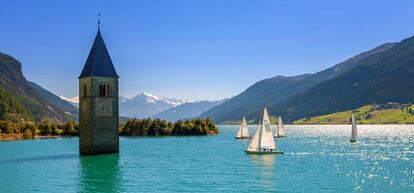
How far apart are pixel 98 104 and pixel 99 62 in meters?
8.74

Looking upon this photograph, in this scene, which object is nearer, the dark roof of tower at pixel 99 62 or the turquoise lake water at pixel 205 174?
the turquoise lake water at pixel 205 174

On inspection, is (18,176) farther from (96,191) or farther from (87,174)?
(96,191)

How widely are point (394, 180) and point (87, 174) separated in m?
41.8

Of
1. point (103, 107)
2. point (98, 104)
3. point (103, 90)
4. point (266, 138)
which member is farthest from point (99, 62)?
point (266, 138)

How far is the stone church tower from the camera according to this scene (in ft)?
325

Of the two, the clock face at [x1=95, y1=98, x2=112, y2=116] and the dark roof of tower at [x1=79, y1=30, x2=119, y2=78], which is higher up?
the dark roof of tower at [x1=79, y1=30, x2=119, y2=78]

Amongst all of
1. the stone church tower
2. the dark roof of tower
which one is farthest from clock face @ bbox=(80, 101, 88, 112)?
the dark roof of tower

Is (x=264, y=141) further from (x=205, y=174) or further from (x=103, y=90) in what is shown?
(x=205, y=174)

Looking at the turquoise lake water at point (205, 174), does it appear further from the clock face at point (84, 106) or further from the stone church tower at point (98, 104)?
the clock face at point (84, 106)

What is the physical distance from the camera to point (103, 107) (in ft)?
330

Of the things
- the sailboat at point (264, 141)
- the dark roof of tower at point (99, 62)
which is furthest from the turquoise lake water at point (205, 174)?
the dark roof of tower at point (99, 62)

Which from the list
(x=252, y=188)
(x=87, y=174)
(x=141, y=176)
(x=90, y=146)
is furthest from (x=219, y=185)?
(x=90, y=146)

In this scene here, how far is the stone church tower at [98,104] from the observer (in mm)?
99000

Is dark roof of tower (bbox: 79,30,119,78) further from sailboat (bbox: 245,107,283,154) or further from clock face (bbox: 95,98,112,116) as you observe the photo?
sailboat (bbox: 245,107,283,154)
